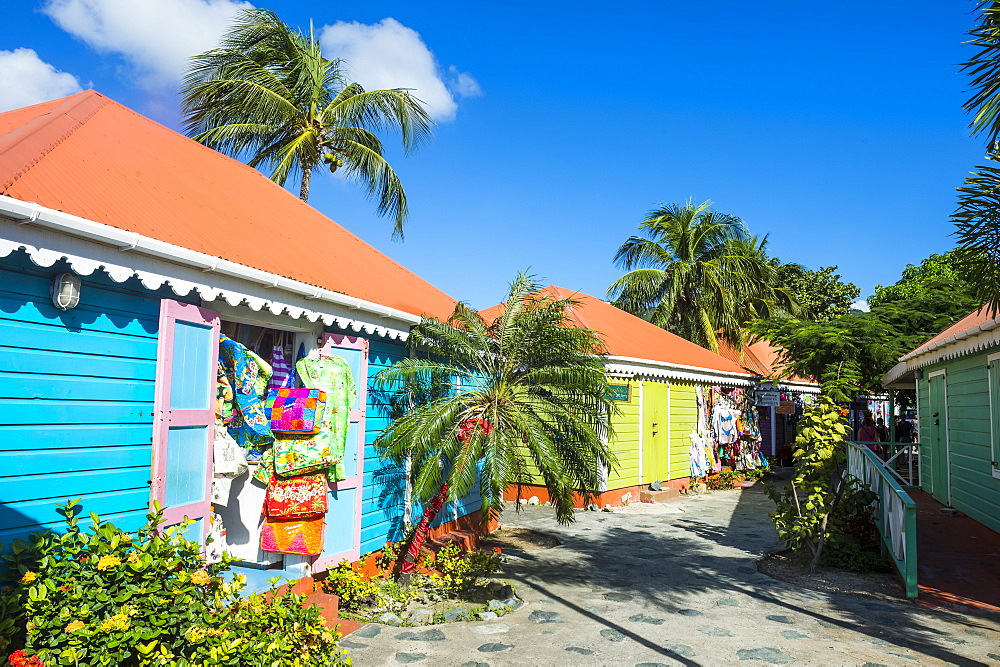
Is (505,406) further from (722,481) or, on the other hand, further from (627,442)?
(722,481)

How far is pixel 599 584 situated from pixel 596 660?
8.64 feet

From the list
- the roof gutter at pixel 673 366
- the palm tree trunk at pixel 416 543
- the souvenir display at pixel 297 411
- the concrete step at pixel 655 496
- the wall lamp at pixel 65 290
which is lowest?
the concrete step at pixel 655 496

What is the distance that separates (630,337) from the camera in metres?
16.7

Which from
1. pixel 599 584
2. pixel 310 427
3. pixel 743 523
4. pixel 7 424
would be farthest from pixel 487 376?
A: pixel 743 523

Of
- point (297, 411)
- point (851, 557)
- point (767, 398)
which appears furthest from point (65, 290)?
point (767, 398)

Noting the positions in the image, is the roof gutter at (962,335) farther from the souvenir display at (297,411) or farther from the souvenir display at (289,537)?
the souvenir display at (289,537)

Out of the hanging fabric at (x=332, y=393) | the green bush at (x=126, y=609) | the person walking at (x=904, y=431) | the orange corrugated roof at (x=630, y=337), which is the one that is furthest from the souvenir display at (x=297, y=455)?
the person walking at (x=904, y=431)

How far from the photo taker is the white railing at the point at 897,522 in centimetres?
738

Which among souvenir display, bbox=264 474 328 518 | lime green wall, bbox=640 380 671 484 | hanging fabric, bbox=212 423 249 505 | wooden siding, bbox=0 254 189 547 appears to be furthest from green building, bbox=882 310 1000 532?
wooden siding, bbox=0 254 189 547

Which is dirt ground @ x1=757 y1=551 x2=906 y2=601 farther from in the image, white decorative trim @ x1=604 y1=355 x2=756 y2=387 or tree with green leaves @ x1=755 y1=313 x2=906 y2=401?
tree with green leaves @ x1=755 y1=313 x2=906 y2=401

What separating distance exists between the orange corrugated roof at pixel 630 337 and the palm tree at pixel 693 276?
460 cm

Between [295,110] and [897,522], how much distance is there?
42.5ft

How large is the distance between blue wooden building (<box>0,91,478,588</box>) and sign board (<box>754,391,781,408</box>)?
53.8 ft

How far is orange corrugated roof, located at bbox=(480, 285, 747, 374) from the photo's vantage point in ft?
50.5
